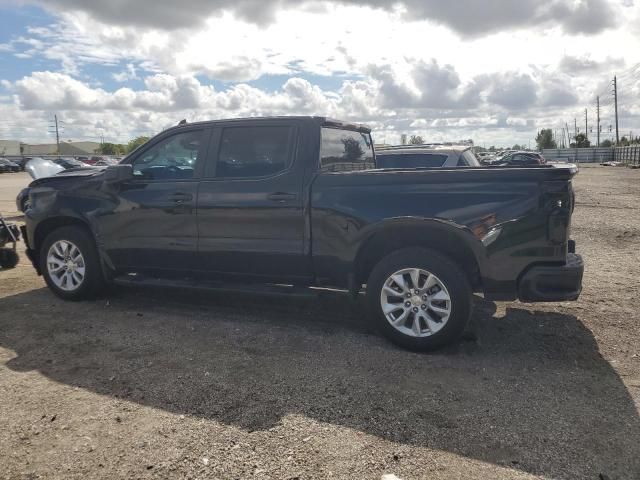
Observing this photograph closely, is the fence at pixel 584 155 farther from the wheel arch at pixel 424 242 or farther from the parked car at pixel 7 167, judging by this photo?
the wheel arch at pixel 424 242

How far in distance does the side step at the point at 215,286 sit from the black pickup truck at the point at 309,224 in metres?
0.04

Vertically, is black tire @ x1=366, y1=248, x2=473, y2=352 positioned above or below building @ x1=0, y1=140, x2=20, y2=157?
below

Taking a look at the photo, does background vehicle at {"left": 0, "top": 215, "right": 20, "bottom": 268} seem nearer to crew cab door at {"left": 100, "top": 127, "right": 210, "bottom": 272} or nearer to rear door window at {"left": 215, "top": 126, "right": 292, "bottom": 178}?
crew cab door at {"left": 100, "top": 127, "right": 210, "bottom": 272}

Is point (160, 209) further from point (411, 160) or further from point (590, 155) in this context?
point (590, 155)

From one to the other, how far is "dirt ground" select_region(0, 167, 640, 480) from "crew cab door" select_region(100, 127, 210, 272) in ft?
2.01

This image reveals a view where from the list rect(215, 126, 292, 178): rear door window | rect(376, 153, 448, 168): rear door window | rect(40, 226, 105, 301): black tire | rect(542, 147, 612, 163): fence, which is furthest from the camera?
rect(542, 147, 612, 163): fence

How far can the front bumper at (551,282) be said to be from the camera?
4102 mm

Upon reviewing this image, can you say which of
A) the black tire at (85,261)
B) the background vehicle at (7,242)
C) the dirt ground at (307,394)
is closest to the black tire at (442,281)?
the dirt ground at (307,394)

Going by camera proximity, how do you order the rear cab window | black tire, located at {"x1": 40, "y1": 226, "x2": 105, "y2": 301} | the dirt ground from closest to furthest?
1. the dirt ground
2. the rear cab window
3. black tire, located at {"x1": 40, "y1": 226, "x2": 105, "y2": 301}

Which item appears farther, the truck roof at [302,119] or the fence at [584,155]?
the fence at [584,155]

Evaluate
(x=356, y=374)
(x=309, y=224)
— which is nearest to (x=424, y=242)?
(x=309, y=224)

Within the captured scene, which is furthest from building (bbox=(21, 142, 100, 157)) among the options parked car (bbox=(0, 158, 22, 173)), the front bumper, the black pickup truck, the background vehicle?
the front bumper

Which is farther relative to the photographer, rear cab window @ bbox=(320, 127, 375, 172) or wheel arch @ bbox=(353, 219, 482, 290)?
rear cab window @ bbox=(320, 127, 375, 172)

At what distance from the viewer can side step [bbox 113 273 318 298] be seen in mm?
4824
